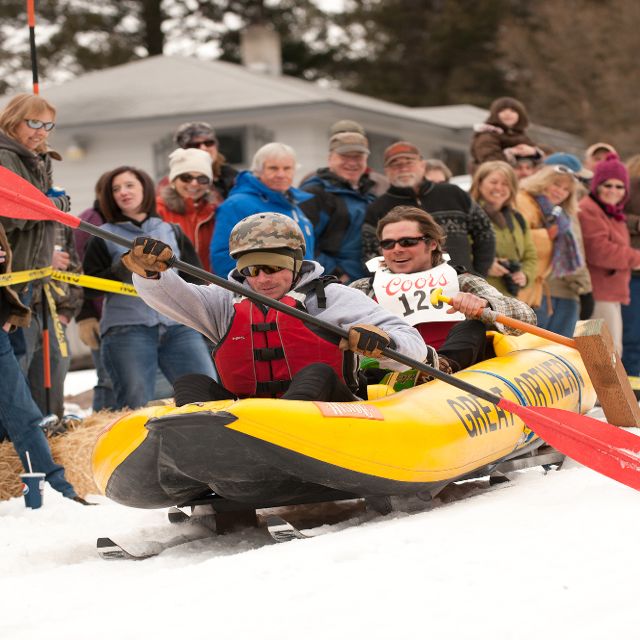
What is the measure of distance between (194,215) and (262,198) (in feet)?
2.13

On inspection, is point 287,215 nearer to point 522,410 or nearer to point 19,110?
point 19,110

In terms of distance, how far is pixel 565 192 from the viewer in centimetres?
931

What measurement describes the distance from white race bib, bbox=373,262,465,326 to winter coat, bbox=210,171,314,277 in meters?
0.96

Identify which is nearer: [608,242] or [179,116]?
[608,242]

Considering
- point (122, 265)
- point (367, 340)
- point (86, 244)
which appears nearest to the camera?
point (367, 340)

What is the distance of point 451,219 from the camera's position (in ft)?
25.7

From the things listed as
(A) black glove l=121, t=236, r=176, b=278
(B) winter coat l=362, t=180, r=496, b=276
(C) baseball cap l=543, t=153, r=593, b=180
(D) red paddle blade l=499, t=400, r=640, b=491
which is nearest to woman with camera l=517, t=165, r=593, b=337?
(C) baseball cap l=543, t=153, r=593, b=180

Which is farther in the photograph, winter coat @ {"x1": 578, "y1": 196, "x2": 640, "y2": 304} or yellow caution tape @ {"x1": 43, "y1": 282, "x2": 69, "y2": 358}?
winter coat @ {"x1": 578, "y1": 196, "x2": 640, "y2": 304}

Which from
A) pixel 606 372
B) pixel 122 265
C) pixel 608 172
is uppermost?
pixel 608 172

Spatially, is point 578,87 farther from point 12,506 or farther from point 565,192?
point 12,506

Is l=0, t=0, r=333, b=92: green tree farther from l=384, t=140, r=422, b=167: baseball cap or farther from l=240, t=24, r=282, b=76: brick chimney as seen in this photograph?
l=384, t=140, r=422, b=167: baseball cap

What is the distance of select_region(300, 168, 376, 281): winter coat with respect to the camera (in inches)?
311

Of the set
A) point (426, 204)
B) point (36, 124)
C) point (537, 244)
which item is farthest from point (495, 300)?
point (537, 244)

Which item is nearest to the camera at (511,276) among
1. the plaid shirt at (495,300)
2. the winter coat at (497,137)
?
the winter coat at (497,137)
